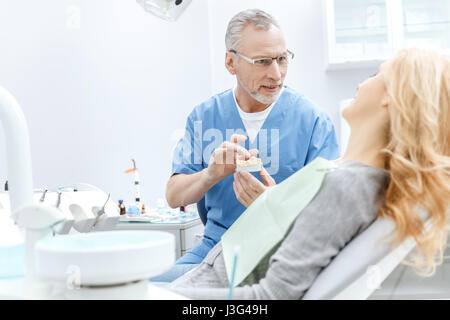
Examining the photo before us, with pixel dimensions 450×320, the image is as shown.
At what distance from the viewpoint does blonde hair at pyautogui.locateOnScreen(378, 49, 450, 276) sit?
3.14 feet

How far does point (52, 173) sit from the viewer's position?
120 inches

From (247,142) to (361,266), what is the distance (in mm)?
1045

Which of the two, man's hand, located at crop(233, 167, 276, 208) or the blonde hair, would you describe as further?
man's hand, located at crop(233, 167, 276, 208)

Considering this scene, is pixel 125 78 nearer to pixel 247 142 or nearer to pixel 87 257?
pixel 247 142

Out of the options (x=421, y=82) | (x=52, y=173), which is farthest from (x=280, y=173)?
(x=52, y=173)

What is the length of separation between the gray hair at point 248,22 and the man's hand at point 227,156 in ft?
1.79

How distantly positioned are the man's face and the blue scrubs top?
0.08 m

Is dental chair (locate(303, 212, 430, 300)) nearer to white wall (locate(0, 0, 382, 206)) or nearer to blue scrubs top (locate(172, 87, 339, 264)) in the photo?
blue scrubs top (locate(172, 87, 339, 264))

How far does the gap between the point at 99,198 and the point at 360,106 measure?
770 millimetres

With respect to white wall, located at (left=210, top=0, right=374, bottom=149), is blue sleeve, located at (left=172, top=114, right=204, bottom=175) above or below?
below

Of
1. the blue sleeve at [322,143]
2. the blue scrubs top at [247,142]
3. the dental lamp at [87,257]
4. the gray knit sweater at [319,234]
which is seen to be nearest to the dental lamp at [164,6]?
the blue scrubs top at [247,142]

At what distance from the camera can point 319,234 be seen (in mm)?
956

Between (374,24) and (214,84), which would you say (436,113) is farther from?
(214,84)

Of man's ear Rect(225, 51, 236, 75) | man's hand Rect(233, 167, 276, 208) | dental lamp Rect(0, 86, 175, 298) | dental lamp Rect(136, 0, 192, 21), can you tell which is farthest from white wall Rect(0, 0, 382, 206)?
dental lamp Rect(0, 86, 175, 298)
